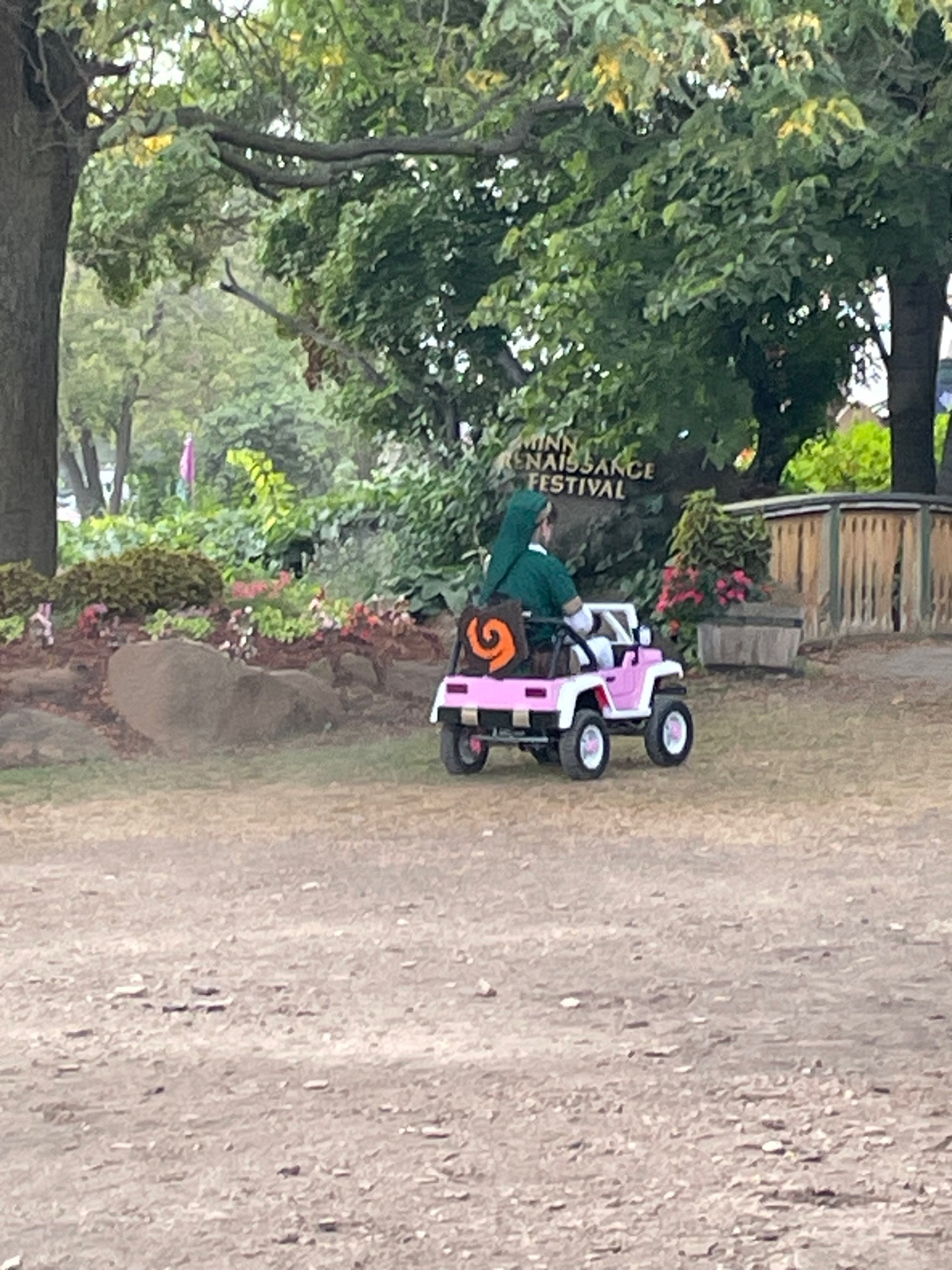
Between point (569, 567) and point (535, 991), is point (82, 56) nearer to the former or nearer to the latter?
point (569, 567)

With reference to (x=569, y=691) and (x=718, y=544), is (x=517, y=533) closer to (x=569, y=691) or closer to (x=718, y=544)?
(x=569, y=691)

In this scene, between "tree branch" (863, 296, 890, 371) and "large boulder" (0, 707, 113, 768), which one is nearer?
"large boulder" (0, 707, 113, 768)

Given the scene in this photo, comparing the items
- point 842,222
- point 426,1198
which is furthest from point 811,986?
point 842,222

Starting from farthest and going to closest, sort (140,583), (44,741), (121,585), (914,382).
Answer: (914,382) → (140,583) → (121,585) → (44,741)

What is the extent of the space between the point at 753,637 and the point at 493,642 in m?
5.99

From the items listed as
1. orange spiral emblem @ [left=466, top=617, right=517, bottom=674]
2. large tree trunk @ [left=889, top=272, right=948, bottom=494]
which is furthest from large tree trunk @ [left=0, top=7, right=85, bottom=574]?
large tree trunk @ [left=889, top=272, right=948, bottom=494]

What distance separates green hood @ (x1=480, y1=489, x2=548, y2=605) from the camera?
1238 cm

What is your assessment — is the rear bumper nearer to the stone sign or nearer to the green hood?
the green hood

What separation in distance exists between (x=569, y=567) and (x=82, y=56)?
8123mm

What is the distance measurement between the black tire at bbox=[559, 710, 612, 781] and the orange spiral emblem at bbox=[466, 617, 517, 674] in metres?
0.49

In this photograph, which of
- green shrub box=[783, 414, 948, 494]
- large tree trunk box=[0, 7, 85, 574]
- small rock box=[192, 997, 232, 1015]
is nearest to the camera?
small rock box=[192, 997, 232, 1015]

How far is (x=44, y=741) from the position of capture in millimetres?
13016

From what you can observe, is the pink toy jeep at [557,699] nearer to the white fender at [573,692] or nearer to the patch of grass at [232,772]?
the white fender at [573,692]

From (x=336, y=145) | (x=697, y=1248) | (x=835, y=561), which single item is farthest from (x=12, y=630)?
(x=697, y=1248)
